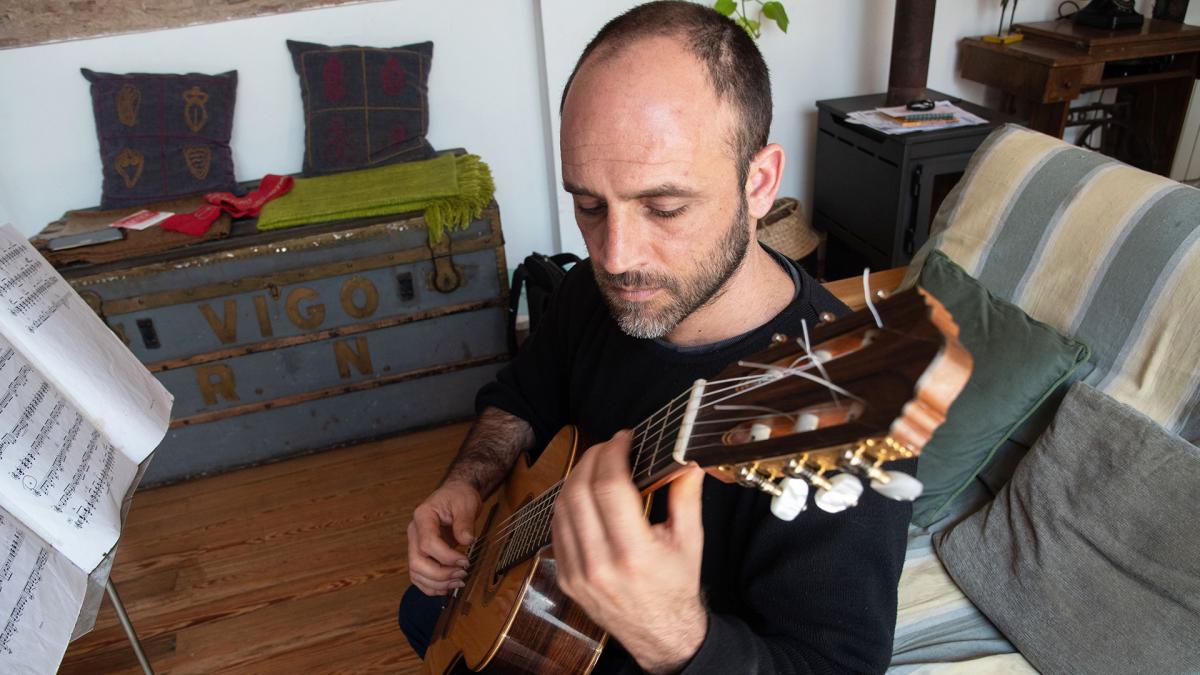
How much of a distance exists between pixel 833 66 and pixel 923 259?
139 cm

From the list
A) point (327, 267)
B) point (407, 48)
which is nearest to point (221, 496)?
point (327, 267)

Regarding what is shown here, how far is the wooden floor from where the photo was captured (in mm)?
1739

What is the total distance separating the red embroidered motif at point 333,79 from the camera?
2422 mm

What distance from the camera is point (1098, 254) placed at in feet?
4.18

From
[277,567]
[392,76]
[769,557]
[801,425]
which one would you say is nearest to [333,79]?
[392,76]

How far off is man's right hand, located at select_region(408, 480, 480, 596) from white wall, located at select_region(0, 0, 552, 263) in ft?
5.48

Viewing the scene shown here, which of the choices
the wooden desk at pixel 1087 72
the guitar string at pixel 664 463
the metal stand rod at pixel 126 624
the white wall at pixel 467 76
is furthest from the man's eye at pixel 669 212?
the wooden desk at pixel 1087 72

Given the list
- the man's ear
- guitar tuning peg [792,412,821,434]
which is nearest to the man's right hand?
the man's ear

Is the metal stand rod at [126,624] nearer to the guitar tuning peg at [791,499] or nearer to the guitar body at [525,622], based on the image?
the guitar body at [525,622]

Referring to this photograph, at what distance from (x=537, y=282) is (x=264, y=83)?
1.10m

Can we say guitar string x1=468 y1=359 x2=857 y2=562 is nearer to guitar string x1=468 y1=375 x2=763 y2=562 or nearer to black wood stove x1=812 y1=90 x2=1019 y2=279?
Answer: guitar string x1=468 y1=375 x2=763 y2=562

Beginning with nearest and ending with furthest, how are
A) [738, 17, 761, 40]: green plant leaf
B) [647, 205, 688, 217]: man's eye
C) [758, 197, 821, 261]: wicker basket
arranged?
[647, 205, 688, 217]: man's eye < [738, 17, 761, 40]: green plant leaf < [758, 197, 821, 261]: wicker basket

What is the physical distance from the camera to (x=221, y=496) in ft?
7.35

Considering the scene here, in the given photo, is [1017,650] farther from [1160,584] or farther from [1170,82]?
[1170,82]
